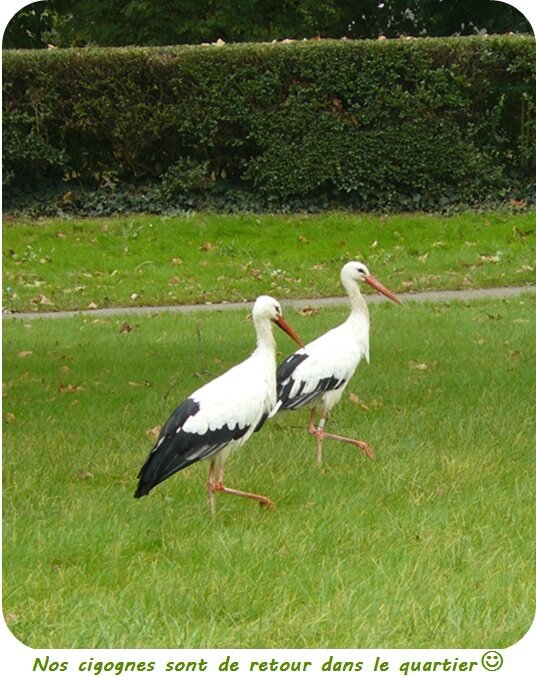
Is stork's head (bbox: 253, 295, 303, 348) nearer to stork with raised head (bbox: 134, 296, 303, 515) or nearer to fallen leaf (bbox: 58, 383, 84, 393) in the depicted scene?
stork with raised head (bbox: 134, 296, 303, 515)

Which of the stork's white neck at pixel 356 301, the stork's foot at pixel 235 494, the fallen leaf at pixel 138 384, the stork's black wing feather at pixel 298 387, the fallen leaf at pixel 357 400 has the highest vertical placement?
the stork's white neck at pixel 356 301

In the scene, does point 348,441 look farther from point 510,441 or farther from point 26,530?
point 26,530

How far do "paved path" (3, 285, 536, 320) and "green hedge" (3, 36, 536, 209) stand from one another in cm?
451

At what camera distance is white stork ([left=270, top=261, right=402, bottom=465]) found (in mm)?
6664

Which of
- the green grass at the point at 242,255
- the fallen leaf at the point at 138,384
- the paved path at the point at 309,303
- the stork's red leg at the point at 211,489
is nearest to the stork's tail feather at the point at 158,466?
the stork's red leg at the point at 211,489

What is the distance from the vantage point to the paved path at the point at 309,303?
12836mm

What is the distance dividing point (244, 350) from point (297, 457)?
340 centimetres

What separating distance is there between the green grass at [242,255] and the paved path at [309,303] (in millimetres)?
244

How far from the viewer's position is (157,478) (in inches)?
208

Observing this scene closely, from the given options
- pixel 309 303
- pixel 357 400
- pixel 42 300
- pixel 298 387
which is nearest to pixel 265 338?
pixel 298 387

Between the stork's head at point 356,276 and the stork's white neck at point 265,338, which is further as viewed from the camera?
the stork's head at point 356,276

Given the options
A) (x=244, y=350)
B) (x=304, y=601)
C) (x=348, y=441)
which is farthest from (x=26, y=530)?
(x=244, y=350)

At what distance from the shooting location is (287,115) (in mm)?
17703

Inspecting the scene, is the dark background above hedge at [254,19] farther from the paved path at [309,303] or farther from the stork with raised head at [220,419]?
the stork with raised head at [220,419]
